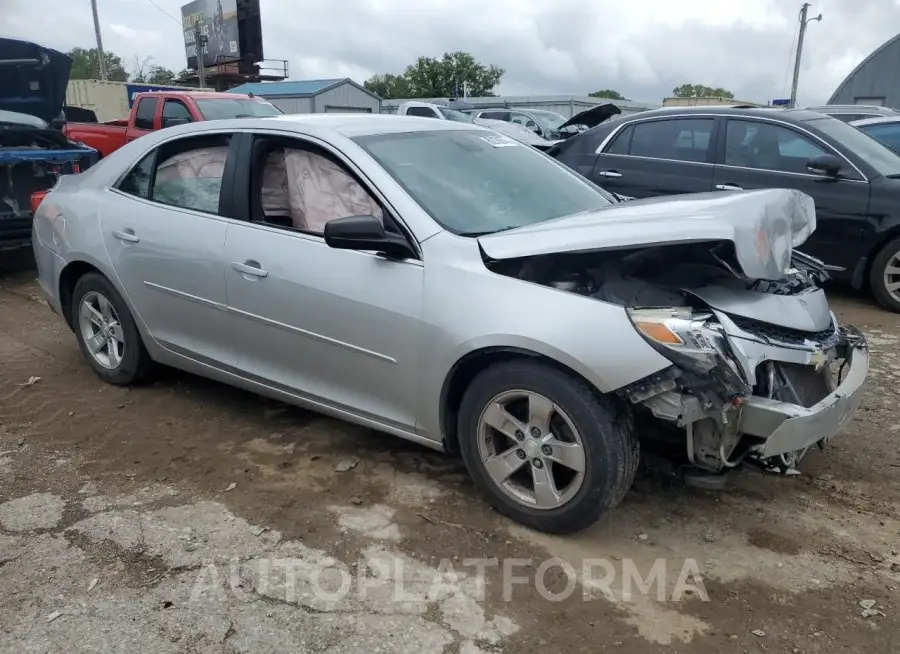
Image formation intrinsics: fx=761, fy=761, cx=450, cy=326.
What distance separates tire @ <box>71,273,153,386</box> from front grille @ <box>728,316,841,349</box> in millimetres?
3330

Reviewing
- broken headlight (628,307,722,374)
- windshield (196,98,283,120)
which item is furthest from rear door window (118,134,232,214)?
windshield (196,98,283,120)

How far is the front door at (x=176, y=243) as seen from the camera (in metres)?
3.92

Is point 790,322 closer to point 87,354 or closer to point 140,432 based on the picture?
point 140,432

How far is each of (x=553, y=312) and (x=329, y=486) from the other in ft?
4.54

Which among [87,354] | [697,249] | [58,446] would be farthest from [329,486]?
[87,354]

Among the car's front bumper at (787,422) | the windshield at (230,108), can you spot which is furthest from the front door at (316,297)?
the windshield at (230,108)

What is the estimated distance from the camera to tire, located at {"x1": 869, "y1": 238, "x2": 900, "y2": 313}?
620 cm

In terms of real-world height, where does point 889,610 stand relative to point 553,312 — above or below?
below

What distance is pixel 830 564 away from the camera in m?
2.89

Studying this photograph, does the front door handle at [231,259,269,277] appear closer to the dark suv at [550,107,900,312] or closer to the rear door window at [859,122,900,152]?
the dark suv at [550,107,900,312]

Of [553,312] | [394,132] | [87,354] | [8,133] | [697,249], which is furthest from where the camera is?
[8,133]

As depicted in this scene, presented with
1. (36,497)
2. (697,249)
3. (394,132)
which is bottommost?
(36,497)

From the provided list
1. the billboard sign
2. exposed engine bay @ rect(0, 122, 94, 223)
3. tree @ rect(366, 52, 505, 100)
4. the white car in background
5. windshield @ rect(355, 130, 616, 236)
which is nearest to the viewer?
windshield @ rect(355, 130, 616, 236)

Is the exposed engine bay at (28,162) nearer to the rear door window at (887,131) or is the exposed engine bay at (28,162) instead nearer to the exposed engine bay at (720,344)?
the exposed engine bay at (720,344)
